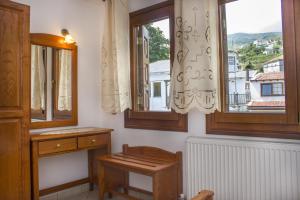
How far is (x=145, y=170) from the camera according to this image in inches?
88.7

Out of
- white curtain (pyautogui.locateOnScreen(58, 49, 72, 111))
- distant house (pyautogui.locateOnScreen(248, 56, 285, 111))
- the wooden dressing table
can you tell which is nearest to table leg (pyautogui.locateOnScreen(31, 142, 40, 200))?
the wooden dressing table

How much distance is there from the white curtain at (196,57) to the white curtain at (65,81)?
1443mm

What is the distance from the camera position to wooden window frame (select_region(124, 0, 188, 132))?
2.66 meters

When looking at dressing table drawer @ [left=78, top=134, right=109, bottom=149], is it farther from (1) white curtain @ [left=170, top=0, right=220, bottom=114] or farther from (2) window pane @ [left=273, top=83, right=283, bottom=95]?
(2) window pane @ [left=273, top=83, right=283, bottom=95]

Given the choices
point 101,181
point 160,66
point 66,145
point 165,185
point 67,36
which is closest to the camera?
point 165,185

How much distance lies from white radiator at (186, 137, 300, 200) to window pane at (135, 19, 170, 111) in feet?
2.41

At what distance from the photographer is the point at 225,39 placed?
2352 millimetres

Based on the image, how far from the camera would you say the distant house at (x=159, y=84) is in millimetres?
2809

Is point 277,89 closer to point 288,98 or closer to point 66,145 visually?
point 288,98

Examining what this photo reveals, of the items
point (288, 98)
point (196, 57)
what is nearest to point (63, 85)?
point (196, 57)

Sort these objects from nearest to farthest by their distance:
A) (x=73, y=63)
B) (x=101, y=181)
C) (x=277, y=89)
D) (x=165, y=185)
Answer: (x=277, y=89) < (x=165, y=185) < (x=101, y=181) < (x=73, y=63)

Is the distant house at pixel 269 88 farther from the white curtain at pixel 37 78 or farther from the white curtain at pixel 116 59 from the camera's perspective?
the white curtain at pixel 37 78

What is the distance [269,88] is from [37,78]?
2445mm

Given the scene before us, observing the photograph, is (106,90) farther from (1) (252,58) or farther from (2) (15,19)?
(1) (252,58)
